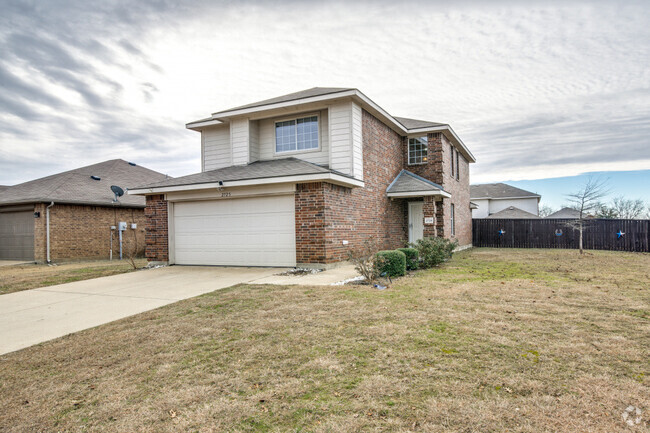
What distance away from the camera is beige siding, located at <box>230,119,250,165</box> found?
13.6 meters

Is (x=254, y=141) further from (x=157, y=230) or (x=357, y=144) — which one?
(x=157, y=230)

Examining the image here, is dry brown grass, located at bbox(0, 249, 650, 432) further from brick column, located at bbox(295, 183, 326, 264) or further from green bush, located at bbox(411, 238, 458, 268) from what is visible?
green bush, located at bbox(411, 238, 458, 268)

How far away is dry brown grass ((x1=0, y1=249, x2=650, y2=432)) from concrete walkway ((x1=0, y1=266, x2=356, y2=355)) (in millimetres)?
719

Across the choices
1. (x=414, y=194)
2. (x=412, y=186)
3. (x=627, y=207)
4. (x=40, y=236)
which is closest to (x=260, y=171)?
(x=414, y=194)

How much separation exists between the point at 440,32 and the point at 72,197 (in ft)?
57.4

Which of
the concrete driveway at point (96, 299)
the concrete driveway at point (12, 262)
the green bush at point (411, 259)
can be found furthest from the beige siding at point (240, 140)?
the concrete driveway at point (12, 262)

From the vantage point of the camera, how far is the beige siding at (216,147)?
1504 cm

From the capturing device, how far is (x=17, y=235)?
18.0 meters

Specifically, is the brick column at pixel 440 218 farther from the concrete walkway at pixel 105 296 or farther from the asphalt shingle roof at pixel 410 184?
the concrete walkway at pixel 105 296

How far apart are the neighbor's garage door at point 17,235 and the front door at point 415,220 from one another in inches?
701

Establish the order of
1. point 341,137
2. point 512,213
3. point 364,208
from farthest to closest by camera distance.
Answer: point 512,213 → point 364,208 → point 341,137

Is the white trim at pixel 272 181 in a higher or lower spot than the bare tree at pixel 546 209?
higher

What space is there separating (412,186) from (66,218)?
16.1 meters

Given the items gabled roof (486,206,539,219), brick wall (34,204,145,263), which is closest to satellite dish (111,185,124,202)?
brick wall (34,204,145,263)
